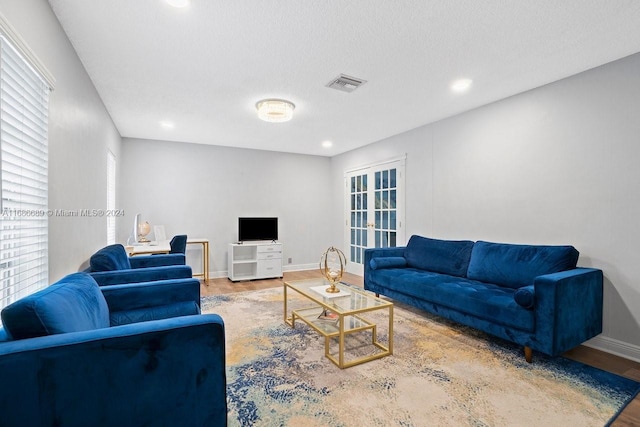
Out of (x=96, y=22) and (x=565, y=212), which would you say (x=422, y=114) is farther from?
(x=96, y=22)

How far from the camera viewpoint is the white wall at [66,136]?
1.76m

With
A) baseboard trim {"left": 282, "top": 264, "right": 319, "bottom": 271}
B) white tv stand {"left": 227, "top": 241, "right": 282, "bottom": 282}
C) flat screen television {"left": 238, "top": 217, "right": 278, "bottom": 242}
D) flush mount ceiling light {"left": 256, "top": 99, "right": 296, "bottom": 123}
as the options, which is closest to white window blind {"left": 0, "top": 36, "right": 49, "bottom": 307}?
flush mount ceiling light {"left": 256, "top": 99, "right": 296, "bottom": 123}

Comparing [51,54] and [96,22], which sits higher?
[96,22]

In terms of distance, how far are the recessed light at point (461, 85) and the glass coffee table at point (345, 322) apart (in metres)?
2.20

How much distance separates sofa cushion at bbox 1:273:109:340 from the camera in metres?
1.16

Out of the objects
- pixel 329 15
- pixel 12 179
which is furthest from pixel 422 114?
pixel 12 179

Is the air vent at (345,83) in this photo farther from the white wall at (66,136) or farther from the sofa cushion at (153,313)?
the sofa cushion at (153,313)

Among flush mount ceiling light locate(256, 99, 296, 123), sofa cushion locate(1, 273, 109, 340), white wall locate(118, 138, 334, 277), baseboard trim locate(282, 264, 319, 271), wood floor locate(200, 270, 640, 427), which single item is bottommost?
wood floor locate(200, 270, 640, 427)

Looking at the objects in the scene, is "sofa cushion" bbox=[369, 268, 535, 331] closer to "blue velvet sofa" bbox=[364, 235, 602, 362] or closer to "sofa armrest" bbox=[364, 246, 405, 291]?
"blue velvet sofa" bbox=[364, 235, 602, 362]

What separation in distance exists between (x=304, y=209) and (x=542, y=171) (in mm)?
4343

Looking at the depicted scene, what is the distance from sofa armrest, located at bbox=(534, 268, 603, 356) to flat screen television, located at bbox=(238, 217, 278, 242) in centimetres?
454

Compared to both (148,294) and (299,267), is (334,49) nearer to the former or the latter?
(148,294)

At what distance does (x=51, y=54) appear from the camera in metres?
1.98

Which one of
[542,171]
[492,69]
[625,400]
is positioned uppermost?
[492,69]
